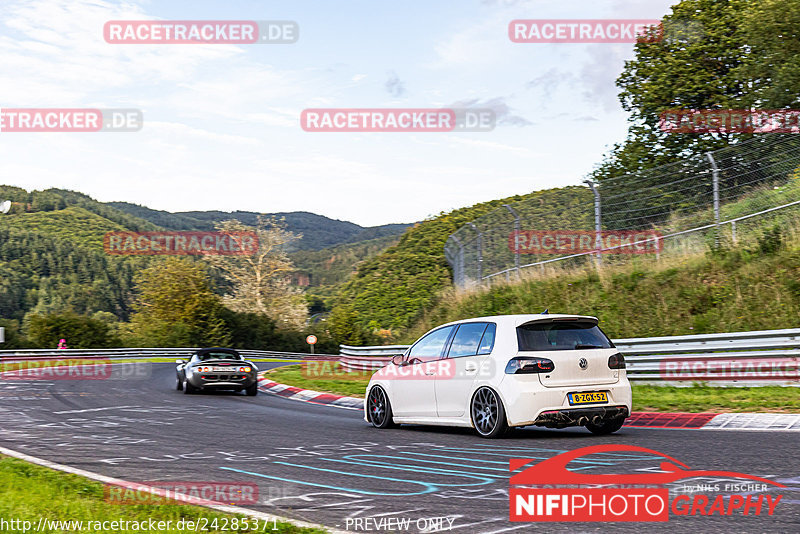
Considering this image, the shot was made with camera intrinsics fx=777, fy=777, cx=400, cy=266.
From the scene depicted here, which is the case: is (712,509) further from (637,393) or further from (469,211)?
(469,211)

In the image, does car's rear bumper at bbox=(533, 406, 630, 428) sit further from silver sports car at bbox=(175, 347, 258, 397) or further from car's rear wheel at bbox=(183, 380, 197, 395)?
car's rear wheel at bbox=(183, 380, 197, 395)

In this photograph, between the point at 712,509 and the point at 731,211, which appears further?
the point at 731,211

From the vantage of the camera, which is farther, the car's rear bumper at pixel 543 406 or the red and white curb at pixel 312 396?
the red and white curb at pixel 312 396

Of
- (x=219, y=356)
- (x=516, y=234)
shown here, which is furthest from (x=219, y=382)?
(x=516, y=234)

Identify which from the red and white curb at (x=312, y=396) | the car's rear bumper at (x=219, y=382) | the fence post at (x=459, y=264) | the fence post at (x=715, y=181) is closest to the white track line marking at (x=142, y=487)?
the red and white curb at (x=312, y=396)

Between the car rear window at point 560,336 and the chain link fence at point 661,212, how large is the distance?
8387mm

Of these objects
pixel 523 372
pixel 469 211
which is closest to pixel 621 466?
pixel 523 372

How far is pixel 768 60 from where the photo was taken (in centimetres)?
2777

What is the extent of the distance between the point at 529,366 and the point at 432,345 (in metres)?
1.96

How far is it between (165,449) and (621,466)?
5245 millimetres

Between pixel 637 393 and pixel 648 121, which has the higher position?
pixel 648 121

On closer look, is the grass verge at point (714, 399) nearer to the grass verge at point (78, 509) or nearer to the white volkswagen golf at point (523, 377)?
the white volkswagen golf at point (523, 377)

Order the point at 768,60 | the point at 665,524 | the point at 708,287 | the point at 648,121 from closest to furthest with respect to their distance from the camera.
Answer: the point at 665,524 < the point at 708,287 < the point at 768,60 < the point at 648,121

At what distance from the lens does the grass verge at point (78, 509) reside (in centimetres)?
486
